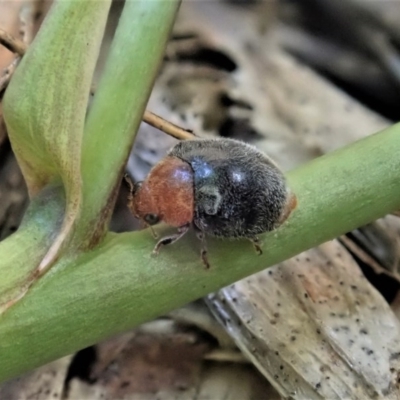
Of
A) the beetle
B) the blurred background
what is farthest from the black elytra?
the blurred background

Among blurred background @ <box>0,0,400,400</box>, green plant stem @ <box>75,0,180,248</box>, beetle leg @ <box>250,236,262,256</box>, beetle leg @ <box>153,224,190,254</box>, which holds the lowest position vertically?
blurred background @ <box>0,0,400,400</box>

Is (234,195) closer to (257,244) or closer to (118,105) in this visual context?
(257,244)

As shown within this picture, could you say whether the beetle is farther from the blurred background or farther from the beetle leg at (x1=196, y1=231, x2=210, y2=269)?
the blurred background

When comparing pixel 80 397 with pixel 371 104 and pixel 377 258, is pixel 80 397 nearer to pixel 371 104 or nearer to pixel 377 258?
pixel 377 258

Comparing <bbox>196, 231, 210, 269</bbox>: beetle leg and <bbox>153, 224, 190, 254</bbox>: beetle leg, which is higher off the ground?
<bbox>153, 224, 190, 254</bbox>: beetle leg

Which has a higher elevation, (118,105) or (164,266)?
(118,105)

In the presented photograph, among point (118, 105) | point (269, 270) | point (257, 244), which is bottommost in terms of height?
point (269, 270)

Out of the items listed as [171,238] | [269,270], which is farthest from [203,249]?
[269,270]

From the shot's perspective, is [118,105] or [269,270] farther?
[269,270]
